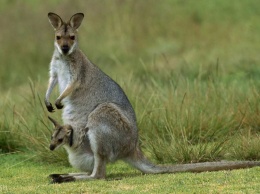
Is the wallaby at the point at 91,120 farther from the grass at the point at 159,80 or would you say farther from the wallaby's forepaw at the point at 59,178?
the grass at the point at 159,80

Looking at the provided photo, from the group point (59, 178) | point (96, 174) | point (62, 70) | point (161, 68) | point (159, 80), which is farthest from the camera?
point (161, 68)

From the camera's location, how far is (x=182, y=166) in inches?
358

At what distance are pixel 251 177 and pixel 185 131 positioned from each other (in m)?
2.71

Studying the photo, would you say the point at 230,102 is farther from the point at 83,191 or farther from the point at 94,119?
the point at 83,191

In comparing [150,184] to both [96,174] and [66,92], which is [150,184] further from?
[66,92]

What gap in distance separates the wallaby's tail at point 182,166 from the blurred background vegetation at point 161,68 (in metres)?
0.89

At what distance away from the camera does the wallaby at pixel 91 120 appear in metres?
8.93

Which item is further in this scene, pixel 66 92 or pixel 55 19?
pixel 55 19

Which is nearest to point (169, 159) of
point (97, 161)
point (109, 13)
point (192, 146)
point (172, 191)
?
point (192, 146)

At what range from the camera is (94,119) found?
9.04m

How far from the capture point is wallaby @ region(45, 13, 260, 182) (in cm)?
893

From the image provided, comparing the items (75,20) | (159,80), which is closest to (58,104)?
(75,20)

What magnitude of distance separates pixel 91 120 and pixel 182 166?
1.18 metres

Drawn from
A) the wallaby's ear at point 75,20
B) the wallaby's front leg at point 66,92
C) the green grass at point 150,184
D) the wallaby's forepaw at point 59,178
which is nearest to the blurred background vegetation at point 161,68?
the green grass at point 150,184
